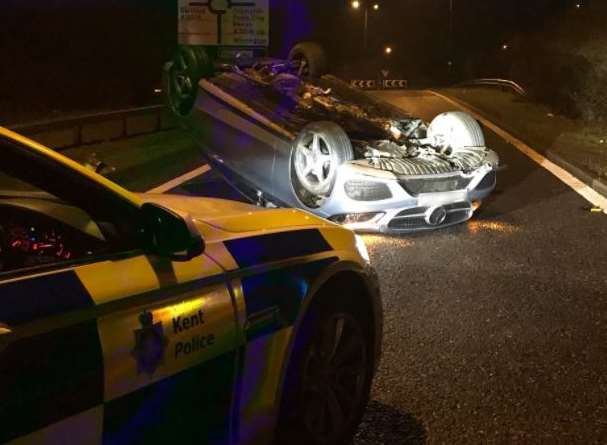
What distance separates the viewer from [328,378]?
3488mm

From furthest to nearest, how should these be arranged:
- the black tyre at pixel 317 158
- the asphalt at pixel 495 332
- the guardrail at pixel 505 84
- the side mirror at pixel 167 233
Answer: the guardrail at pixel 505 84
the black tyre at pixel 317 158
the asphalt at pixel 495 332
the side mirror at pixel 167 233

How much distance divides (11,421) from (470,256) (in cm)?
529

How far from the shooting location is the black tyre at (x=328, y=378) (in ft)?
10.5

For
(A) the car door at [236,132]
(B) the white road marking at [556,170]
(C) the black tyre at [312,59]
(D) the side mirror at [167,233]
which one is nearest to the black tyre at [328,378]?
(D) the side mirror at [167,233]

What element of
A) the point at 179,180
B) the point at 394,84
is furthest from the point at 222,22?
the point at 394,84

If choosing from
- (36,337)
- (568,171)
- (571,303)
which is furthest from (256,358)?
(568,171)

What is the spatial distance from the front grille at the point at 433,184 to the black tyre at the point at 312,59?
2.59 metres

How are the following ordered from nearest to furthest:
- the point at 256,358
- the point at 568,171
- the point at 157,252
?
the point at 157,252 → the point at 256,358 → the point at 568,171

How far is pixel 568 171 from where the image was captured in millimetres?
11445

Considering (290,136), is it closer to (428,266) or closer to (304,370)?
(428,266)

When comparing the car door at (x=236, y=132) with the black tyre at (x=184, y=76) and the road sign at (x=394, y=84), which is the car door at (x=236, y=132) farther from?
the road sign at (x=394, y=84)

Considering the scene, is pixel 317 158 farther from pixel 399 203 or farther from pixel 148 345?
pixel 148 345

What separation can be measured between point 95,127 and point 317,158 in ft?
30.9

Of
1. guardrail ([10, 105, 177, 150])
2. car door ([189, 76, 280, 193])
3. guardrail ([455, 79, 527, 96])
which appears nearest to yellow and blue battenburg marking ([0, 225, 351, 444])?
car door ([189, 76, 280, 193])
